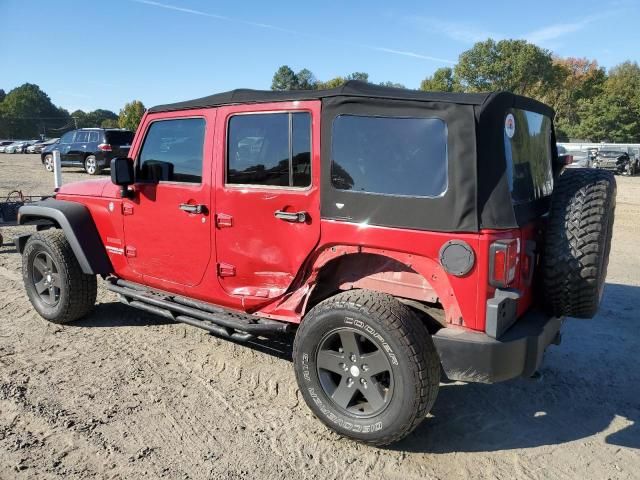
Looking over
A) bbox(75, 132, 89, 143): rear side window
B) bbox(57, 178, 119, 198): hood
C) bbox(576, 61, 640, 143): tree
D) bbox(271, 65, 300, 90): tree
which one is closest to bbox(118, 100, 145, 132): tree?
bbox(271, 65, 300, 90): tree

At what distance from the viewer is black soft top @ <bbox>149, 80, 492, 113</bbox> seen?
2.73 m

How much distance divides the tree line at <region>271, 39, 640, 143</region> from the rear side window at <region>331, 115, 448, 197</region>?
35.4 meters

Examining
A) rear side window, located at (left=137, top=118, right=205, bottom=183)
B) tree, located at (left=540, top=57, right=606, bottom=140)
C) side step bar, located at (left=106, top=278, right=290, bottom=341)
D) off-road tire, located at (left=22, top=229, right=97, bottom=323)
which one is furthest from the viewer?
tree, located at (left=540, top=57, right=606, bottom=140)

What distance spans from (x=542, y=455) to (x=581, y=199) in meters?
1.48

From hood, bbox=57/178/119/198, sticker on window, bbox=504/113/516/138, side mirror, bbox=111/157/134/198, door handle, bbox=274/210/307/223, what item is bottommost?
door handle, bbox=274/210/307/223

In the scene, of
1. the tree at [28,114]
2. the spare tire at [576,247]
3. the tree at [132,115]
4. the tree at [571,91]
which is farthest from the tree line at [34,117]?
the spare tire at [576,247]

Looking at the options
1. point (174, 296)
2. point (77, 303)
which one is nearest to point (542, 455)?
point (174, 296)

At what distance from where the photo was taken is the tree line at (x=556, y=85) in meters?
44.1

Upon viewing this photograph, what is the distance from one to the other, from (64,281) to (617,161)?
89.8 feet

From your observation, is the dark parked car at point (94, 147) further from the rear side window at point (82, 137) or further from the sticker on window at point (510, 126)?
the sticker on window at point (510, 126)

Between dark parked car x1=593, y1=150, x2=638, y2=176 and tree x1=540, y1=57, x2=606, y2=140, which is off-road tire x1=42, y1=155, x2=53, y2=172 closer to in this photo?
dark parked car x1=593, y1=150, x2=638, y2=176

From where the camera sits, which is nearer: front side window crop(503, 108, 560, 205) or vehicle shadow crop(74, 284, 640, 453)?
front side window crop(503, 108, 560, 205)

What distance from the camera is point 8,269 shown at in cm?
668

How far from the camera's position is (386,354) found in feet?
9.13
